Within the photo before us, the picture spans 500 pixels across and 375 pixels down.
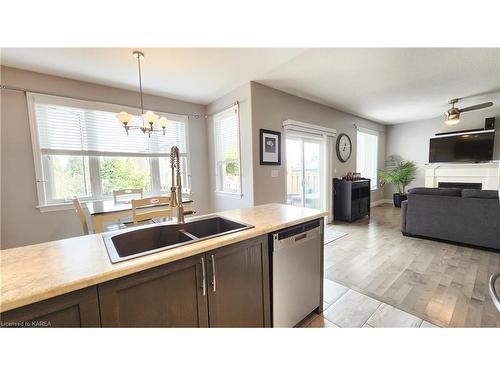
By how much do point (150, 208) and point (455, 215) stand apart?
161 inches

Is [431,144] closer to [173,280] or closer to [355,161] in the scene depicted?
[355,161]

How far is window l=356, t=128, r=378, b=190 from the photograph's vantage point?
557 centimetres

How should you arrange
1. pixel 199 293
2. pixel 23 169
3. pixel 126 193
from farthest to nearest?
pixel 126 193, pixel 23 169, pixel 199 293

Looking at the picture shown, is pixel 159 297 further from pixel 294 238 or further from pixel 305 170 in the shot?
pixel 305 170

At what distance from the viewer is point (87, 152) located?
2885 mm

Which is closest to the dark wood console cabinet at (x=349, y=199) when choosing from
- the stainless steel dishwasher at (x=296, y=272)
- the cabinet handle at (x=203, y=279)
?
the stainless steel dishwasher at (x=296, y=272)

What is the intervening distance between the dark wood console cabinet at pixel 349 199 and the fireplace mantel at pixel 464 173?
224 centimetres

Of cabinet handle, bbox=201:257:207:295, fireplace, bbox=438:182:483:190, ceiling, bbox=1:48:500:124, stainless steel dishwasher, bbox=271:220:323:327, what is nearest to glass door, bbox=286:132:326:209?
ceiling, bbox=1:48:500:124

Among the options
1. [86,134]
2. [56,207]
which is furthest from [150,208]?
[86,134]

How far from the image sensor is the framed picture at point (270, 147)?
316cm

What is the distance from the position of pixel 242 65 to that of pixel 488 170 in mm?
5872

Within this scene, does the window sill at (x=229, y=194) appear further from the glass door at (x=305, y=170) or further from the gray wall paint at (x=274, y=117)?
the glass door at (x=305, y=170)

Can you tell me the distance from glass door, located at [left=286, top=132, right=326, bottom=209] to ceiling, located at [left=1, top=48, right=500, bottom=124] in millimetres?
817
